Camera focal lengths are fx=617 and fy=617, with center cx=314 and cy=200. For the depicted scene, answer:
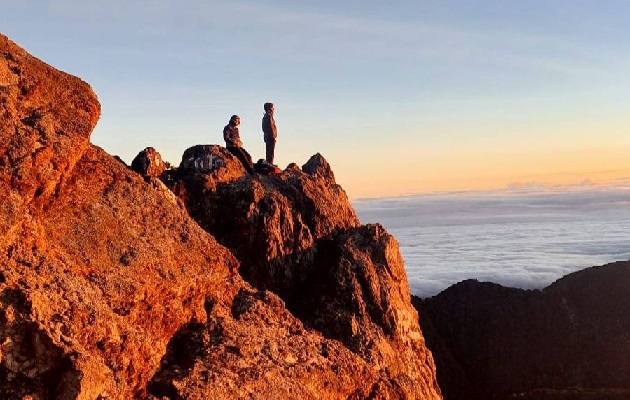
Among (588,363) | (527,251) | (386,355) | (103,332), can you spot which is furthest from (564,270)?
(103,332)

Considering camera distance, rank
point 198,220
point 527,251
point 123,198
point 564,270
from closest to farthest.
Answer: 1. point 123,198
2. point 198,220
3. point 564,270
4. point 527,251

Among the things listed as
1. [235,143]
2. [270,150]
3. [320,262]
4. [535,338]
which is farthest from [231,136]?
[535,338]

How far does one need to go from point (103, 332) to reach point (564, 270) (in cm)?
14057

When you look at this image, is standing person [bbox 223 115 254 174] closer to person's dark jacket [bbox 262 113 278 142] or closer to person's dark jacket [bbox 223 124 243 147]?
person's dark jacket [bbox 223 124 243 147]

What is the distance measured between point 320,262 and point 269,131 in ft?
27.1

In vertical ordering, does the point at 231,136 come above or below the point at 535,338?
above

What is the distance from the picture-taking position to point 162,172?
1955 cm

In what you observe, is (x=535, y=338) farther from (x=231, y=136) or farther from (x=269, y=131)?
(x=231, y=136)

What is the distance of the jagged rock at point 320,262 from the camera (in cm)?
1709

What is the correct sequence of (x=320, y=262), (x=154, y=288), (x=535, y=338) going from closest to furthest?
1. (x=154, y=288)
2. (x=320, y=262)
3. (x=535, y=338)

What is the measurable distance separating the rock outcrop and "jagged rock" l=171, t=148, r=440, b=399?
38063mm

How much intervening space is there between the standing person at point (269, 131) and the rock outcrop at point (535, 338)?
36.4 m

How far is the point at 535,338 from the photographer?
220 feet

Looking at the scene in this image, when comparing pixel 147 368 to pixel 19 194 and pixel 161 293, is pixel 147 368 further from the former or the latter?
pixel 19 194
